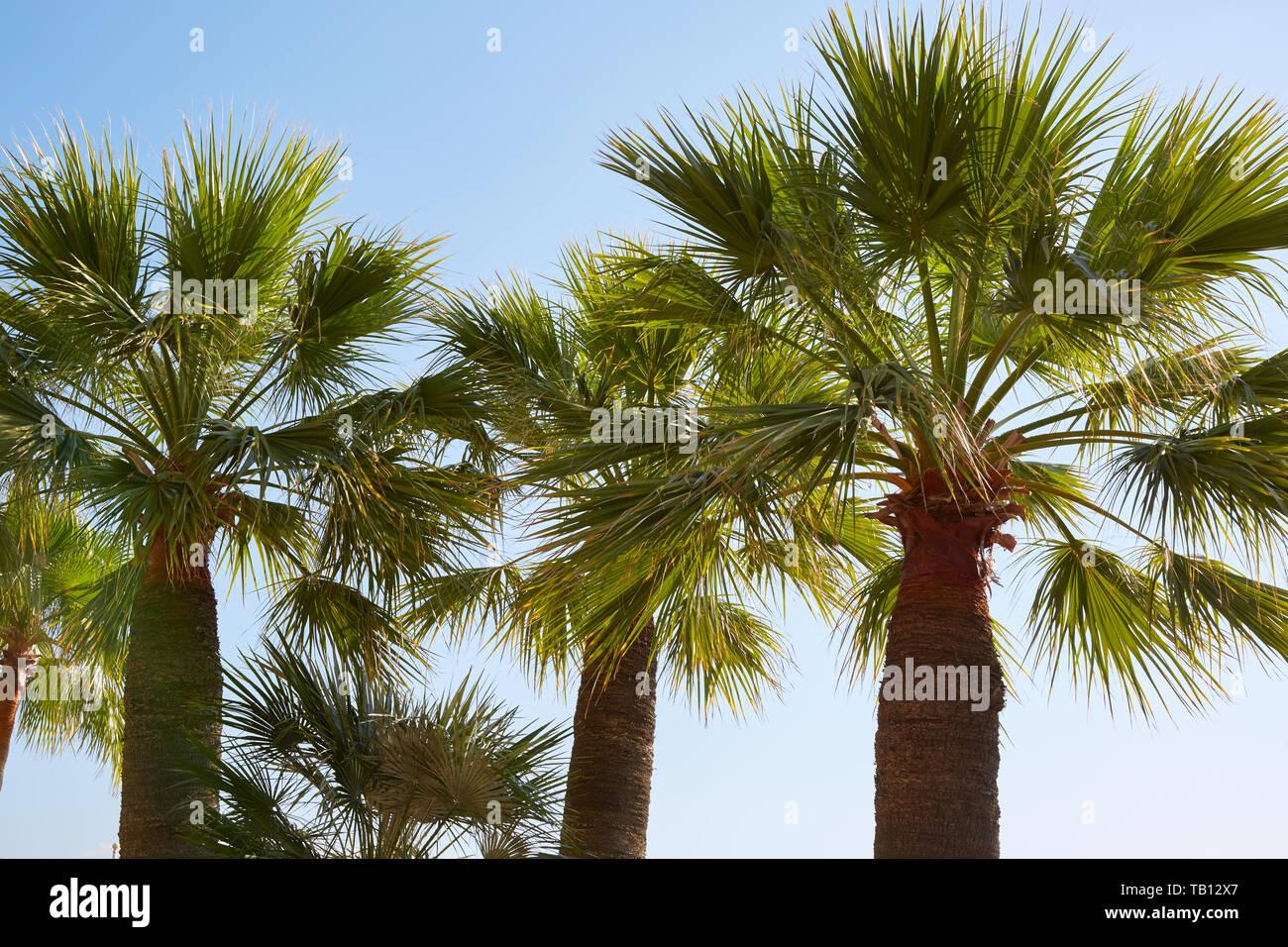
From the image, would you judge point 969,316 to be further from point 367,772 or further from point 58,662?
point 58,662

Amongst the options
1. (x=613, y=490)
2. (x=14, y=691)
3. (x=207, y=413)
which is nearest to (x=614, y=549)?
(x=613, y=490)

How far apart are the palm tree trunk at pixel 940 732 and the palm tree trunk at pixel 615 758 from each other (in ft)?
9.91

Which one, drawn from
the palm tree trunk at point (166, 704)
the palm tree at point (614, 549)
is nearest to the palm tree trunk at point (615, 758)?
the palm tree at point (614, 549)

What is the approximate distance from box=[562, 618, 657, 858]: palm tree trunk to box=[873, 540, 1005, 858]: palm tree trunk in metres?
3.02

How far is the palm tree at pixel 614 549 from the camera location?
6781 mm

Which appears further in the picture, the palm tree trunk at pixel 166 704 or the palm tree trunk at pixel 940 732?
the palm tree trunk at pixel 166 704

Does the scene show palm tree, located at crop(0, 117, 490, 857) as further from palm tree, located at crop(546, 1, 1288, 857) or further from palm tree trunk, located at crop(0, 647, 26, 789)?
palm tree trunk, located at crop(0, 647, 26, 789)

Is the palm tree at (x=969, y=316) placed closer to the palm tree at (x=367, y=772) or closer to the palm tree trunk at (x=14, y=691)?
the palm tree at (x=367, y=772)

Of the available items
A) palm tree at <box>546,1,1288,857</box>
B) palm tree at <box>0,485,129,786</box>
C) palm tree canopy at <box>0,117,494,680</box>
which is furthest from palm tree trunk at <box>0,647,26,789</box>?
palm tree at <box>546,1,1288,857</box>

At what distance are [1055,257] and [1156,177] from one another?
0.85 m

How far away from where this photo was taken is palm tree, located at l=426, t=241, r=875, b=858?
6.78 metres

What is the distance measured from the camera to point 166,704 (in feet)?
26.3

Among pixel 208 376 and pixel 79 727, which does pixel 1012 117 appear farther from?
pixel 79 727
